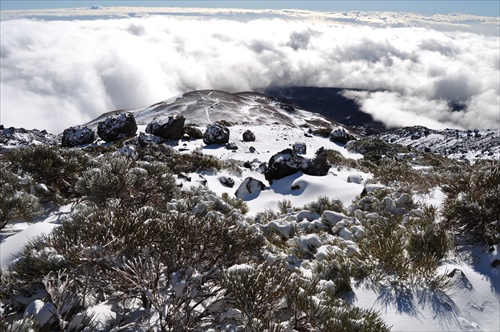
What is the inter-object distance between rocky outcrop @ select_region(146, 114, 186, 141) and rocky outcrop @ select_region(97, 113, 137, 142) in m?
2.10

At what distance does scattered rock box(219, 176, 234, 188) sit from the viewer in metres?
13.1

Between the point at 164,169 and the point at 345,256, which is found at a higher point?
the point at 345,256

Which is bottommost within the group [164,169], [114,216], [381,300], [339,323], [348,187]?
[348,187]

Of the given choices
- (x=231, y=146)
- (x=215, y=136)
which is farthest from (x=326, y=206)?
(x=215, y=136)

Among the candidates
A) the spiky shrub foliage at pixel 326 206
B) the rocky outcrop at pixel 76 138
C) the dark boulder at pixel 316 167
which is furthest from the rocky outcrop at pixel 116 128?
the spiky shrub foliage at pixel 326 206

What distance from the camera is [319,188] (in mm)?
10391

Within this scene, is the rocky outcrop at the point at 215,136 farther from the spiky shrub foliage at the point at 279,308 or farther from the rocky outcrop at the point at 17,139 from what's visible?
the spiky shrub foliage at the point at 279,308

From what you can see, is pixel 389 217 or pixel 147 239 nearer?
pixel 147 239

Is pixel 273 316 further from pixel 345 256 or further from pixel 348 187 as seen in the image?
pixel 348 187

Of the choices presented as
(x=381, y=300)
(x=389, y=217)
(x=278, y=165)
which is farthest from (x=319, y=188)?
(x=381, y=300)

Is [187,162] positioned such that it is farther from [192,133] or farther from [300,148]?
[192,133]

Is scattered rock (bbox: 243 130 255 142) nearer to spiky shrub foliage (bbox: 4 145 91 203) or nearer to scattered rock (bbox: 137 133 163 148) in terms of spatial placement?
scattered rock (bbox: 137 133 163 148)

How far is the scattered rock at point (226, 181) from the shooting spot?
1309cm

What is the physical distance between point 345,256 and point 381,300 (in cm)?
86
